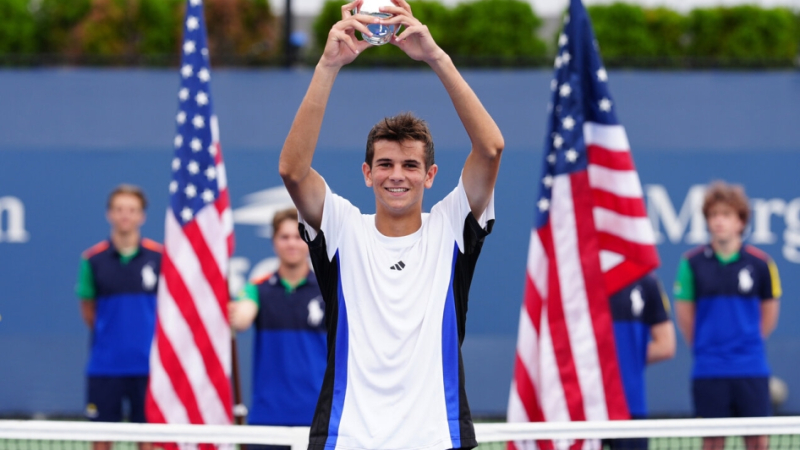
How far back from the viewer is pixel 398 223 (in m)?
2.93

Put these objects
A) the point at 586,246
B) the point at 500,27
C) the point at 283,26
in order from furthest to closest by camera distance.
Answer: the point at 500,27 < the point at 283,26 < the point at 586,246

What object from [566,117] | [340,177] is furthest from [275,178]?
[566,117]

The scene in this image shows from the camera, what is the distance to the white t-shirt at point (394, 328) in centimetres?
272

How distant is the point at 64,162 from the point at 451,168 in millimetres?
3444

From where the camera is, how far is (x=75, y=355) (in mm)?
8398

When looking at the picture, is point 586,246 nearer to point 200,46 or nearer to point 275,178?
point 200,46

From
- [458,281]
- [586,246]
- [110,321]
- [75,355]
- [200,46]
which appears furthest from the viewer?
[75,355]

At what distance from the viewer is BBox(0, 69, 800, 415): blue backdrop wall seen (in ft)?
27.6

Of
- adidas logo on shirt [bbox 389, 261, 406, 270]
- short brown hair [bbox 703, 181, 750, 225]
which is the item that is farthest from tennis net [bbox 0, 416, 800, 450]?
short brown hair [bbox 703, 181, 750, 225]

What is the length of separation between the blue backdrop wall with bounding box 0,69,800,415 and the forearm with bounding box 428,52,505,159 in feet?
18.3

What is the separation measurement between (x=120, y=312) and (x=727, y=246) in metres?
3.90

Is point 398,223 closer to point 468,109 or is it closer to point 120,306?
point 468,109

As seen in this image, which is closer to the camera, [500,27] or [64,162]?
[64,162]

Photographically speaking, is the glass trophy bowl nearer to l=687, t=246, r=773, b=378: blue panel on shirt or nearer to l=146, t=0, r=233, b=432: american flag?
l=146, t=0, r=233, b=432: american flag
